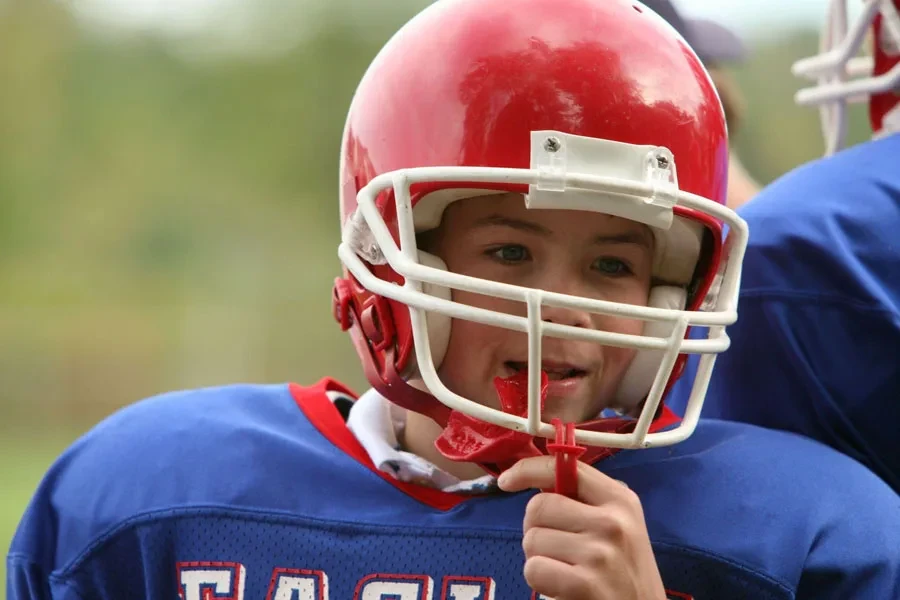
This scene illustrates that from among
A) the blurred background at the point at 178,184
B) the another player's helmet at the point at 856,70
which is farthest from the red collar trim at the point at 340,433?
the blurred background at the point at 178,184

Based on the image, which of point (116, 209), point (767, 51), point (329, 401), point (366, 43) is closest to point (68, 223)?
point (116, 209)

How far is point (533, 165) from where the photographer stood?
4.45 feet

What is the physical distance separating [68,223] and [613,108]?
42.9ft

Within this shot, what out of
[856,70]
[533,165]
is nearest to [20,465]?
[856,70]

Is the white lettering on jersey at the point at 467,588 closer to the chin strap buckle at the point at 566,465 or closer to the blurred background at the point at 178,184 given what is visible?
the chin strap buckle at the point at 566,465

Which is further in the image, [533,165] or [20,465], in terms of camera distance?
[20,465]

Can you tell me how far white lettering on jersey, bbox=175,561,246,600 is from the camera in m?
1.49

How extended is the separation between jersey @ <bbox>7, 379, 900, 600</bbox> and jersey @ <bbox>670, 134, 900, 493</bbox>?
0.10 m

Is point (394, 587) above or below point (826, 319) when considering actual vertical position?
below

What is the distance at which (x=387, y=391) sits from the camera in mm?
1474

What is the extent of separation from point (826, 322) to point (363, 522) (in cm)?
64

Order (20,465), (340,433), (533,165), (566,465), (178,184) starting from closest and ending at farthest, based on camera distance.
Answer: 1. (566,465)
2. (533,165)
3. (340,433)
4. (20,465)
5. (178,184)

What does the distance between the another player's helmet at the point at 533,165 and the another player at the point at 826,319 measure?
0.51 ft

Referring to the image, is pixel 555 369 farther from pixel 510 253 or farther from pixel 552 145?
pixel 552 145
